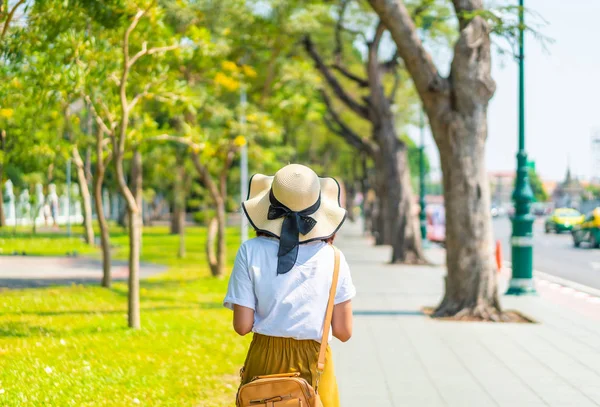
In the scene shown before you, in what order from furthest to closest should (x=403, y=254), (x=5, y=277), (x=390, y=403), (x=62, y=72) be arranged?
(x=403, y=254)
(x=5, y=277)
(x=62, y=72)
(x=390, y=403)

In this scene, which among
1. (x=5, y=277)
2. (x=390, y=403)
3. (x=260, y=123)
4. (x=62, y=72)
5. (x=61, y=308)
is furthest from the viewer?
(x=260, y=123)

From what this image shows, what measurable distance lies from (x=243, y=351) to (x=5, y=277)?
8.18 meters

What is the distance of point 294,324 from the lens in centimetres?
371

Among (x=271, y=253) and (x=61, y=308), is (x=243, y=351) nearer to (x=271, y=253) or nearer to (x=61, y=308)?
(x=61, y=308)

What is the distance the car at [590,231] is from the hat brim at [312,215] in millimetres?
29196

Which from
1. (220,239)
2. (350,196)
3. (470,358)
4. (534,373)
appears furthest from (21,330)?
(350,196)

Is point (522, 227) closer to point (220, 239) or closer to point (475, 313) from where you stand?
point (475, 313)

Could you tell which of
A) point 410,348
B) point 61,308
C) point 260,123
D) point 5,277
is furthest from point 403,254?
point 410,348

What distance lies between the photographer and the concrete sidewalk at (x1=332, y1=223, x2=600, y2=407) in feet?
22.9

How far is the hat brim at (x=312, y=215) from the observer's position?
3.76m

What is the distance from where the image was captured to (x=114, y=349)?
8.94 meters

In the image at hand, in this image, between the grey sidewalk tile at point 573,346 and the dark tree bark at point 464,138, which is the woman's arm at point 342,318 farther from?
the dark tree bark at point 464,138

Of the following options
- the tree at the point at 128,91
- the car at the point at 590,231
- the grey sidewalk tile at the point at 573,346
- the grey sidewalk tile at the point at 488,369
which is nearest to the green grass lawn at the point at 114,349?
the tree at the point at 128,91

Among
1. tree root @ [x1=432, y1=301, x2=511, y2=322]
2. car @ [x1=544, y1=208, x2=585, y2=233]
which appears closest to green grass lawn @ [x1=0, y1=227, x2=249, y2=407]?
tree root @ [x1=432, y1=301, x2=511, y2=322]
